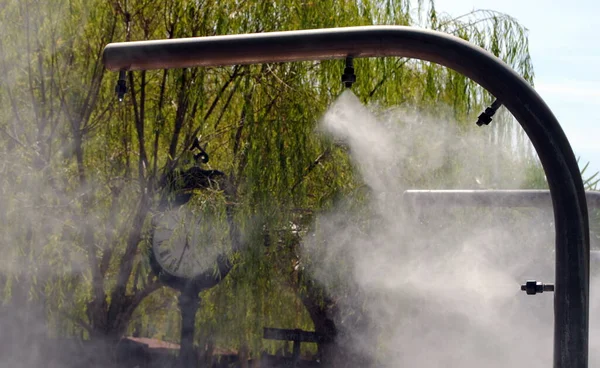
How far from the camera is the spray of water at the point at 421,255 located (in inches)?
315

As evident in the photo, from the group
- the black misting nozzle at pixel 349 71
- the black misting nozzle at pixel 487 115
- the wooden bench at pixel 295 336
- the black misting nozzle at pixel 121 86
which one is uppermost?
the black misting nozzle at pixel 349 71

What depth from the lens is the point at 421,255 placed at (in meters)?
8.67

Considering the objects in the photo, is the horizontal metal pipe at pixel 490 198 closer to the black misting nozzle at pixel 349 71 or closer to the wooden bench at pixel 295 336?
the wooden bench at pixel 295 336

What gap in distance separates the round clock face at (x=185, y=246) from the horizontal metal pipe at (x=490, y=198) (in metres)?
2.04

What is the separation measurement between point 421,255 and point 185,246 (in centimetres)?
258

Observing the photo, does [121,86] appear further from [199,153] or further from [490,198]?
[199,153]

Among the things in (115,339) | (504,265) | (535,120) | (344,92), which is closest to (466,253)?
(504,265)

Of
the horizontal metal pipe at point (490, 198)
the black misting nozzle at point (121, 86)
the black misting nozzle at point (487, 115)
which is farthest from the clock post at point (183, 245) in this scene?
the black misting nozzle at point (487, 115)

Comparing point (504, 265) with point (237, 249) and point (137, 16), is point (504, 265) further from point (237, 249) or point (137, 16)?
point (137, 16)

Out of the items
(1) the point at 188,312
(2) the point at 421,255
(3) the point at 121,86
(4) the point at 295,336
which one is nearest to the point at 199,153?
(1) the point at 188,312

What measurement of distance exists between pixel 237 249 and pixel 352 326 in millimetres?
1703

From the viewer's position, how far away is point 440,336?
27.9ft

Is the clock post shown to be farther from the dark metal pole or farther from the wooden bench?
the wooden bench

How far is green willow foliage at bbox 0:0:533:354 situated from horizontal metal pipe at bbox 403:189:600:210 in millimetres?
1077
